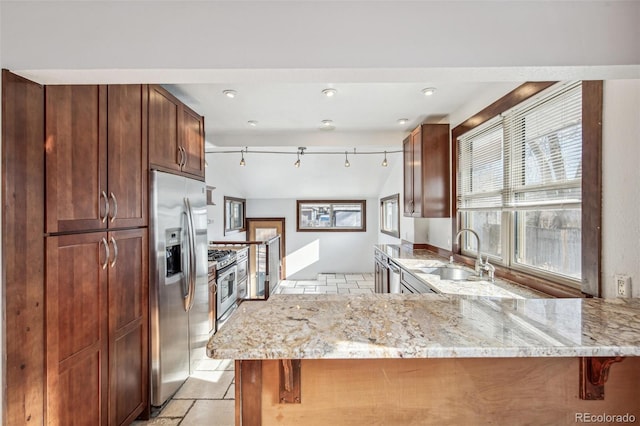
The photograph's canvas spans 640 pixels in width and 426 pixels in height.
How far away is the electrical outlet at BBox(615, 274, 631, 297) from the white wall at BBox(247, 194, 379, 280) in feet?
18.2

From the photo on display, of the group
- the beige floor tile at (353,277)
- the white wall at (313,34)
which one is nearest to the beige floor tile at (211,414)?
the white wall at (313,34)

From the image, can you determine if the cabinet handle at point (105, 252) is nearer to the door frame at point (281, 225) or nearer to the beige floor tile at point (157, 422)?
the beige floor tile at point (157, 422)

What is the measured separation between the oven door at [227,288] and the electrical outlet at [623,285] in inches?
126

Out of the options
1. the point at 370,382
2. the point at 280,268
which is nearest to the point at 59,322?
the point at 370,382

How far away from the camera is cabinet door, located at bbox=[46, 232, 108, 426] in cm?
141

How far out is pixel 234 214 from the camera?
638 centimetres

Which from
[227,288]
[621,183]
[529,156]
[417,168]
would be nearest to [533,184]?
[529,156]

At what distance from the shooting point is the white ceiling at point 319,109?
2553 millimetres

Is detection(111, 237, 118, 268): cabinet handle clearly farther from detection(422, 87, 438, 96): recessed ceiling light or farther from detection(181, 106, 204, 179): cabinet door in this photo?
detection(422, 87, 438, 96): recessed ceiling light

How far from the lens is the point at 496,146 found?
2.59 m

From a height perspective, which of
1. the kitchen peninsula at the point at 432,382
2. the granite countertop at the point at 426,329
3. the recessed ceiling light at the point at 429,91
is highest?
the recessed ceiling light at the point at 429,91

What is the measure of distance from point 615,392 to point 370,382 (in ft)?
2.99

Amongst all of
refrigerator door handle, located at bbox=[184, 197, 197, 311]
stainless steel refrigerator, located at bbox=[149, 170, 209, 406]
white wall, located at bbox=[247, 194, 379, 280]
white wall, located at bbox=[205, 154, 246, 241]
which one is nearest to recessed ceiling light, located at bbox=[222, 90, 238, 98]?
stainless steel refrigerator, located at bbox=[149, 170, 209, 406]

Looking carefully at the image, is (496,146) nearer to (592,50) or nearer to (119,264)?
(592,50)
